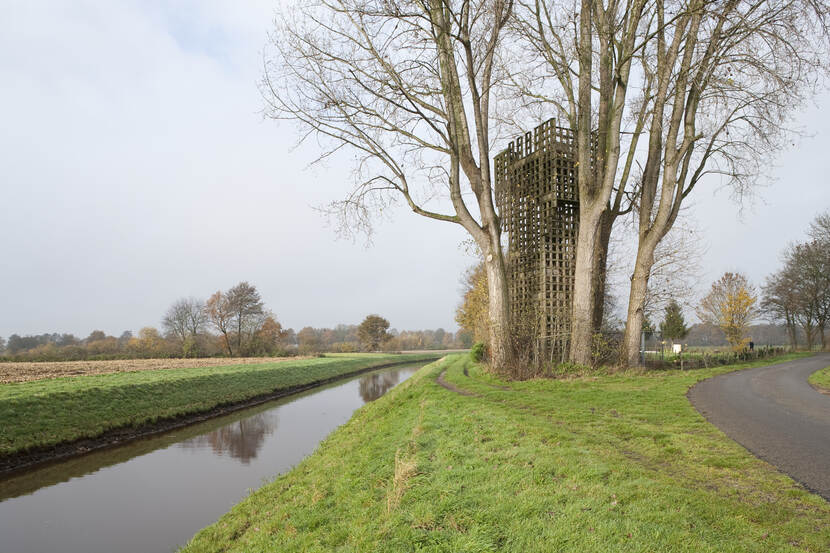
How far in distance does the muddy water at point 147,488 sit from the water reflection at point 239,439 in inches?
1.2

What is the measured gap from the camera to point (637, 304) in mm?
14883

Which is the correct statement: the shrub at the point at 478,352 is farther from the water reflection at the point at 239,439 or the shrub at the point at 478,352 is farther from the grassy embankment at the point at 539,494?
the grassy embankment at the point at 539,494

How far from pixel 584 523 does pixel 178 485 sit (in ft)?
28.0

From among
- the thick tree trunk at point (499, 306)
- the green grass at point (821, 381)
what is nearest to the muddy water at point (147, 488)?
the thick tree trunk at point (499, 306)

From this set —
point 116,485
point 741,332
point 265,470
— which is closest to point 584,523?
point 265,470

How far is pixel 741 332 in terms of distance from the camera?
36031mm

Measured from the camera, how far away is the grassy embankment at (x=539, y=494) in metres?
3.71

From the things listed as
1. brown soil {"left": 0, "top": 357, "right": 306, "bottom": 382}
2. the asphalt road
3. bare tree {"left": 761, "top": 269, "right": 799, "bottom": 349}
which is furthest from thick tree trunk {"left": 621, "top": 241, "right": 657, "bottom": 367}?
bare tree {"left": 761, "top": 269, "right": 799, "bottom": 349}

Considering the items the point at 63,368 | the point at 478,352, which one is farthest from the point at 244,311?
the point at 478,352

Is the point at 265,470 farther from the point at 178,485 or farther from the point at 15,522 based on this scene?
the point at 15,522

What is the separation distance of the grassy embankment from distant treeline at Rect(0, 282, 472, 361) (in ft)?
131

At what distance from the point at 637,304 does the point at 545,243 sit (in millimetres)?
3700

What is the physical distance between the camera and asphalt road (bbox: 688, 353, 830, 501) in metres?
5.20

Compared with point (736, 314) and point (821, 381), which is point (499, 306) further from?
point (736, 314)
